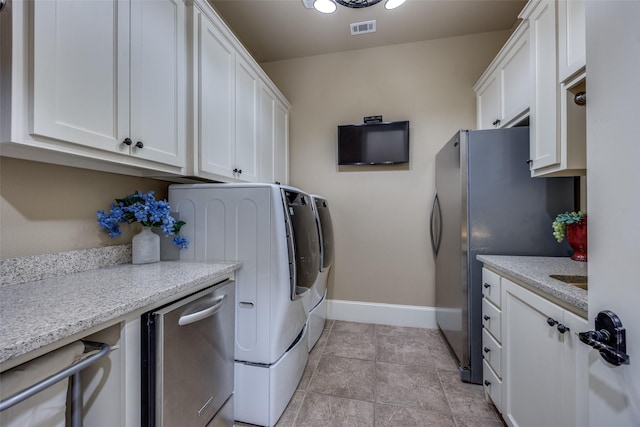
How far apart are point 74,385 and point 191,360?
0.36 meters

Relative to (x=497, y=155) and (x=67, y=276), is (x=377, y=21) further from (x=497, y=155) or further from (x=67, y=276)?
(x=67, y=276)

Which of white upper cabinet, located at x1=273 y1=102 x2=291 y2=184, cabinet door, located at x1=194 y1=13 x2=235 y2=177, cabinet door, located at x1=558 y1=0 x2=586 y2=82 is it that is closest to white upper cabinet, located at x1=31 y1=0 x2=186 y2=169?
cabinet door, located at x1=194 y1=13 x2=235 y2=177

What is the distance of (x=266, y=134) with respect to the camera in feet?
7.95

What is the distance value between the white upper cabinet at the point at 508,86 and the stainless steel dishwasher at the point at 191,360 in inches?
88.9

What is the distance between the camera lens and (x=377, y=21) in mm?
2398

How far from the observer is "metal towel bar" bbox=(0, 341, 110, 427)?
549 mm

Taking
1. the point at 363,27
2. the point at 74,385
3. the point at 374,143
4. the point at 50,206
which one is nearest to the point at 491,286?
the point at 374,143

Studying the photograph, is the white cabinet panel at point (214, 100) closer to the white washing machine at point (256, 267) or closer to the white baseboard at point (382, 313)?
the white washing machine at point (256, 267)

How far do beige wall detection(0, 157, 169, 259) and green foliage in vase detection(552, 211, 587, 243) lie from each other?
260cm

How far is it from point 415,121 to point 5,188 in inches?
118

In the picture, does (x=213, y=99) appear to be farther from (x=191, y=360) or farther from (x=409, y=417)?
(x=409, y=417)

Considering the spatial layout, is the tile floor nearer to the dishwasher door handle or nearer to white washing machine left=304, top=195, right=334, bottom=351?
white washing machine left=304, top=195, right=334, bottom=351

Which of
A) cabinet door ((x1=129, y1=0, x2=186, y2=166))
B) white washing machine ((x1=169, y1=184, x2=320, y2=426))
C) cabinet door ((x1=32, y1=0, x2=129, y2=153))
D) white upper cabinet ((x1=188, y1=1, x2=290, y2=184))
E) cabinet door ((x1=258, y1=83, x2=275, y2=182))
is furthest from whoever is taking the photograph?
cabinet door ((x1=258, y1=83, x2=275, y2=182))

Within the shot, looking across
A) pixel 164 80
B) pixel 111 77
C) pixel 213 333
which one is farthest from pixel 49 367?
pixel 164 80
